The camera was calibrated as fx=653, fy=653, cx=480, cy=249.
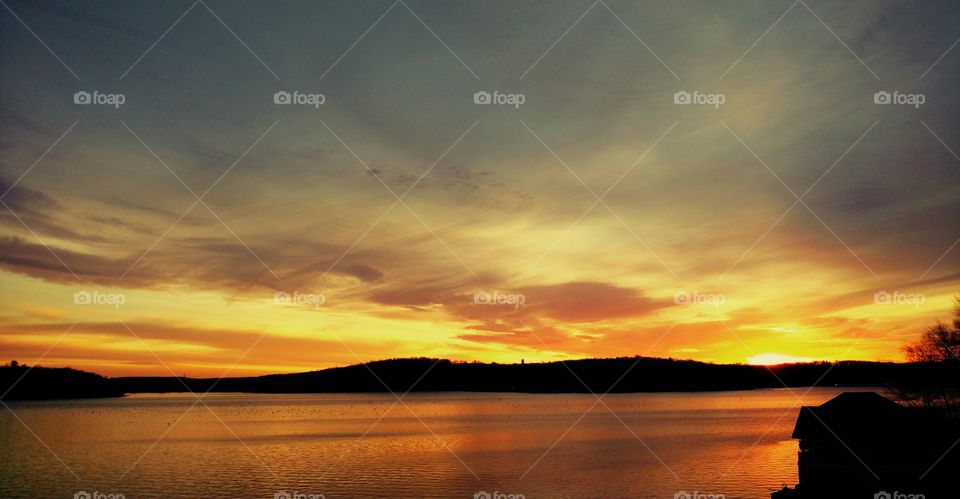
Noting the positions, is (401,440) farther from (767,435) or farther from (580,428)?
(767,435)

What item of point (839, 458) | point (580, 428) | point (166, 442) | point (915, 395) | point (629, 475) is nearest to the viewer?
point (839, 458)

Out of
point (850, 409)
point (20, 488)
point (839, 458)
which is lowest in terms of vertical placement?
point (20, 488)

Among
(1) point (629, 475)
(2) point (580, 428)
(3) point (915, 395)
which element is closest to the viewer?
(1) point (629, 475)

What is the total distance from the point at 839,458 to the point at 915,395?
135ft

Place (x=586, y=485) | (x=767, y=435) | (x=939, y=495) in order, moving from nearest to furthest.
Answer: (x=939, y=495), (x=586, y=485), (x=767, y=435)

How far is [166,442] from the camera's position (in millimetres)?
86812

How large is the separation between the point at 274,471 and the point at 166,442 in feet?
129

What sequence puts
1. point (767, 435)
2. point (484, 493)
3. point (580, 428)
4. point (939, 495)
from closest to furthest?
point (939, 495)
point (484, 493)
point (767, 435)
point (580, 428)

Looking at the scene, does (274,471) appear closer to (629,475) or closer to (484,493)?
(484,493)

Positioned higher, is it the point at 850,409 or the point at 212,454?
the point at 850,409

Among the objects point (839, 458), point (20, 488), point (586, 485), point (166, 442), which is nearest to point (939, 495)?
point (839, 458)

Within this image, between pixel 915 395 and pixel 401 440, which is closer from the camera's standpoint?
pixel 915 395

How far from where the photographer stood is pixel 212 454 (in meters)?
71.1

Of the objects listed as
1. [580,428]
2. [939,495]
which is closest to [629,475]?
[939,495]
